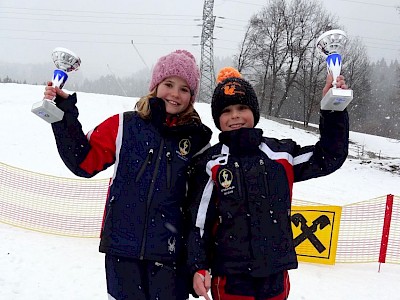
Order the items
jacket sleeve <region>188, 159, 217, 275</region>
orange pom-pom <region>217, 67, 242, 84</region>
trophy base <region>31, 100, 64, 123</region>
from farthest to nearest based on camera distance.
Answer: orange pom-pom <region>217, 67, 242, 84</region>
jacket sleeve <region>188, 159, 217, 275</region>
trophy base <region>31, 100, 64, 123</region>

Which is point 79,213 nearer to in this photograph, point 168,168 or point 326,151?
point 168,168

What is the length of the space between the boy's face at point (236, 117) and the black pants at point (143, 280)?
3.07 feet

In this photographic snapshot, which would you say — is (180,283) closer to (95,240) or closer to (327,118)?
(327,118)

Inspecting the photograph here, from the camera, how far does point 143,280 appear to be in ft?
7.46

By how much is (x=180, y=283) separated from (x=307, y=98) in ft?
128

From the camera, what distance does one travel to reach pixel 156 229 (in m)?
2.23

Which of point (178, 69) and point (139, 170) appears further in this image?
point (178, 69)

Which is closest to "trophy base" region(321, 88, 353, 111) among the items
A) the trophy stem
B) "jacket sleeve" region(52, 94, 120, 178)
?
the trophy stem

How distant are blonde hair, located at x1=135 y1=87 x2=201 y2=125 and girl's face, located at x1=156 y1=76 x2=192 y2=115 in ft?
0.10

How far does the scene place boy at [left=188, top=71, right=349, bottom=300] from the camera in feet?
7.28

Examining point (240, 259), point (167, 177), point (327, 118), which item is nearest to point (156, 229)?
point (167, 177)

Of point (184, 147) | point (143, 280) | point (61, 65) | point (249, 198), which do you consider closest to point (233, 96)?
point (184, 147)

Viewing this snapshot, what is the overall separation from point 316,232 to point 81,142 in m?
5.24

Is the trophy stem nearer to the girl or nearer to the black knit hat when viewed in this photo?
the black knit hat
